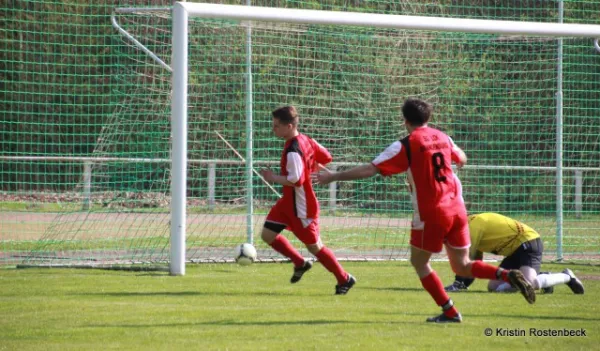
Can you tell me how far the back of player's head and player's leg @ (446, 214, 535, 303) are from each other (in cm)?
79

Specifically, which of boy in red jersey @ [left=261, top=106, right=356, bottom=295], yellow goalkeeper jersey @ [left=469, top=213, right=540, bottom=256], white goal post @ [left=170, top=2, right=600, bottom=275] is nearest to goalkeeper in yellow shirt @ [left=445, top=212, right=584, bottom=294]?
yellow goalkeeper jersey @ [left=469, top=213, right=540, bottom=256]

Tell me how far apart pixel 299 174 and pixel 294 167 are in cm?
8

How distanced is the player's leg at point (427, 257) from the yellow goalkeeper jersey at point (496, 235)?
2.04 metres

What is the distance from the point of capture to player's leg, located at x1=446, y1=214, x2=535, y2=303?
7.31m

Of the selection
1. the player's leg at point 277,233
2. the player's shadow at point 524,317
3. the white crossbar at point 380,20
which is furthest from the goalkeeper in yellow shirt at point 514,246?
the white crossbar at point 380,20

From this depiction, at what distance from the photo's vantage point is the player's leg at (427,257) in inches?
287

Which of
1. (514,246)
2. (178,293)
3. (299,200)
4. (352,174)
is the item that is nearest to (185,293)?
(178,293)

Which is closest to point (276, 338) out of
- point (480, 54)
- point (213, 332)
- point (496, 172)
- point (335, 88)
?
point (213, 332)

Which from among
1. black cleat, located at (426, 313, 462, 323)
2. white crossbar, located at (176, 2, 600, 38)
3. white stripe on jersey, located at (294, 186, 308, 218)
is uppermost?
white crossbar, located at (176, 2, 600, 38)

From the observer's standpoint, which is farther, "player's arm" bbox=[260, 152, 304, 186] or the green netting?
the green netting

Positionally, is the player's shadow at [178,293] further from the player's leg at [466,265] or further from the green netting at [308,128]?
the green netting at [308,128]

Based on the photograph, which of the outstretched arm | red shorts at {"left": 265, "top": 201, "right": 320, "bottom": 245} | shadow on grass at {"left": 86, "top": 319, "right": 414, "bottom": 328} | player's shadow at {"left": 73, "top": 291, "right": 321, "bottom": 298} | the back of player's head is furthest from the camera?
red shorts at {"left": 265, "top": 201, "right": 320, "bottom": 245}

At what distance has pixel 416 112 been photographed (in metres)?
7.45

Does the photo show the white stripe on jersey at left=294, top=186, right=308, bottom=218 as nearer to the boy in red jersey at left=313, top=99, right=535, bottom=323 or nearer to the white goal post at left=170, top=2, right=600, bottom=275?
the white goal post at left=170, top=2, right=600, bottom=275
